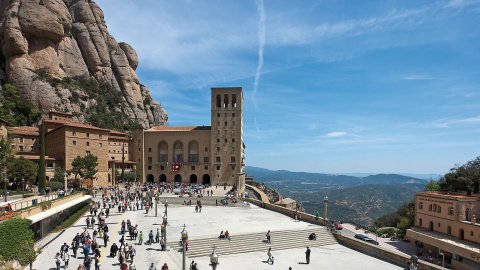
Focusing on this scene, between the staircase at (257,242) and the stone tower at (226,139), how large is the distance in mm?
37531

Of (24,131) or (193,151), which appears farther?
(193,151)

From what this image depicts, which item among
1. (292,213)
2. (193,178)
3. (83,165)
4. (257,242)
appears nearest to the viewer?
(257,242)

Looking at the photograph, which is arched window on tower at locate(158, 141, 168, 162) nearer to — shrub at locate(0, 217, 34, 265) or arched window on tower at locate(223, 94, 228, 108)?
arched window on tower at locate(223, 94, 228, 108)

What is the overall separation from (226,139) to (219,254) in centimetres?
4212

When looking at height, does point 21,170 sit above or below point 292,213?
above

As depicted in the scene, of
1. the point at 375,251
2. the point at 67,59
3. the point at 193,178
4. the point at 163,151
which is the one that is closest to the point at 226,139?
the point at 193,178

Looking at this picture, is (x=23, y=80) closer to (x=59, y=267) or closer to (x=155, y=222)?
(x=155, y=222)

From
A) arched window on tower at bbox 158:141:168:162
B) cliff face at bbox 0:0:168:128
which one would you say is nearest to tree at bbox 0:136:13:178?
arched window on tower at bbox 158:141:168:162

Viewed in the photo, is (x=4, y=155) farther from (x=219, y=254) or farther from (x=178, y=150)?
(x=178, y=150)

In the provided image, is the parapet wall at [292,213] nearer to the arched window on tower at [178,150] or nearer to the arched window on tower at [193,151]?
the arched window on tower at [193,151]

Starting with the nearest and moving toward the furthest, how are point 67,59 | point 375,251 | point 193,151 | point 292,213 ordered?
point 375,251
point 292,213
point 193,151
point 67,59

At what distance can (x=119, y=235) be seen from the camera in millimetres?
20688

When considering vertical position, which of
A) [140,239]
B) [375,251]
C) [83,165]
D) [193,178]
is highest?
[83,165]

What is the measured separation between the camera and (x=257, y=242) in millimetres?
20828
